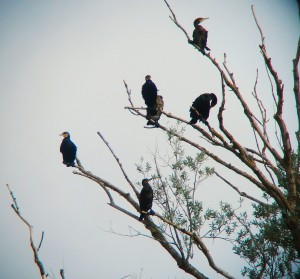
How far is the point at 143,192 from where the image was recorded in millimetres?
6980

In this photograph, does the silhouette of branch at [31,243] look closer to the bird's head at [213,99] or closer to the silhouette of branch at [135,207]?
the silhouette of branch at [135,207]

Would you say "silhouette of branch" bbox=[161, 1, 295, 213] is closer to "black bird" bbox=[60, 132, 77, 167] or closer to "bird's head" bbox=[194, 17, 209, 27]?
"bird's head" bbox=[194, 17, 209, 27]

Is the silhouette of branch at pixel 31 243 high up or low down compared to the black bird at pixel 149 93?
down

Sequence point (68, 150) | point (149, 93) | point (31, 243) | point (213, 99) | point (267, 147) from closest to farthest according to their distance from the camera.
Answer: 1. point (267, 147)
2. point (31, 243)
3. point (213, 99)
4. point (149, 93)
5. point (68, 150)

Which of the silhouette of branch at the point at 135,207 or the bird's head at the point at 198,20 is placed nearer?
the silhouette of branch at the point at 135,207

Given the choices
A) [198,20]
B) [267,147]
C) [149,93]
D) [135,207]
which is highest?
[198,20]

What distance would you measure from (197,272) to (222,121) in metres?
2.61

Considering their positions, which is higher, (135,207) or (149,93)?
(149,93)

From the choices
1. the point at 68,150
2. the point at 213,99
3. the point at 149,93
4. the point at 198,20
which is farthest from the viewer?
the point at 68,150

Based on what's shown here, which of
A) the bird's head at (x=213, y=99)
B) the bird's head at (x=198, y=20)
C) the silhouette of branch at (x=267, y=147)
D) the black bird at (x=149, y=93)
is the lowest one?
the silhouette of branch at (x=267, y=147)

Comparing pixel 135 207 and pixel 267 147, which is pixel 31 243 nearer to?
pixel 135 207

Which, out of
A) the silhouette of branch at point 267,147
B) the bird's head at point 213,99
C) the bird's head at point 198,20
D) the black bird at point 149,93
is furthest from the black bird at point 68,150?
the silhouette of branch at point 267,147

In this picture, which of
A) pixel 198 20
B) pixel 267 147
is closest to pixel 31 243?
pixel 267 147

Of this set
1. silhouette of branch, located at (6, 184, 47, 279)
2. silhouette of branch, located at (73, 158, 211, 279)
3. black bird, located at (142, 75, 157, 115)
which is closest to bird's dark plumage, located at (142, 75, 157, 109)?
black bird, located at (142, 75, 157, 115)
